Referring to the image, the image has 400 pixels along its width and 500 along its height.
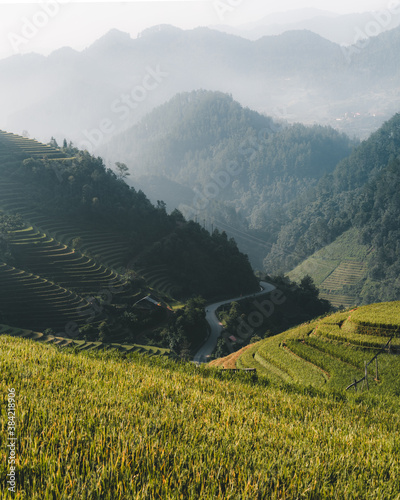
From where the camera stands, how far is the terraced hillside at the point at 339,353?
63.0ft

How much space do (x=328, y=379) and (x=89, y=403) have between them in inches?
689

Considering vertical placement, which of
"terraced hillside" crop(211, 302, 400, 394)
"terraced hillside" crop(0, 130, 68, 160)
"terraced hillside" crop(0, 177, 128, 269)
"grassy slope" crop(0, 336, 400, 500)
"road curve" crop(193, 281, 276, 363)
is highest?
"terraced hillside" crop(0, 130, 68, 160)

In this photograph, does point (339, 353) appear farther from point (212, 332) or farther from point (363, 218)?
point (363, 218)

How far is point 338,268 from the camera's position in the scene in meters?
118

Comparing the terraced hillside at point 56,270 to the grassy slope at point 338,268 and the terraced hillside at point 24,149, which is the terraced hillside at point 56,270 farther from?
the grassy slope at point 338,268

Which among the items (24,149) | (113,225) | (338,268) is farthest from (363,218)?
(24,149)

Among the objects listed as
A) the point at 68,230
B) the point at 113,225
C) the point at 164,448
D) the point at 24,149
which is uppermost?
the point at 24,149

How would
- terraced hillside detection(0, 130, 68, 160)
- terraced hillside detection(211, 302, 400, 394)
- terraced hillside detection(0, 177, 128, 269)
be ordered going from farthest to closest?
terraced hillside detection(0, 130, 68, 160) → terraced hillside detection(0, 177, 128, 269) → terraced hillside detection(211, 302, 400, 394)

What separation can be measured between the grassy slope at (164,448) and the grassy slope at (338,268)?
337 ft

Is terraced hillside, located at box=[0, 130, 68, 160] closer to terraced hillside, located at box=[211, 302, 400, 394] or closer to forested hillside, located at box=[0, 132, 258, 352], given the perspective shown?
forested hillside, located at box=[0, 132, 258, 352]

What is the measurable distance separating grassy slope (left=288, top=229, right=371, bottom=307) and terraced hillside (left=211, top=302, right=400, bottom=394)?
80699 mm

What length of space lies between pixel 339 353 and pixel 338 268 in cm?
10309

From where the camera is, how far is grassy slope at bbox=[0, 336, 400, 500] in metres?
3.47

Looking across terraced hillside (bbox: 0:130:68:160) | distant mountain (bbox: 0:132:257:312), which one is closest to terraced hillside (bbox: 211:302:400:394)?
distant mountain (bbox: 0:132:257:312)
